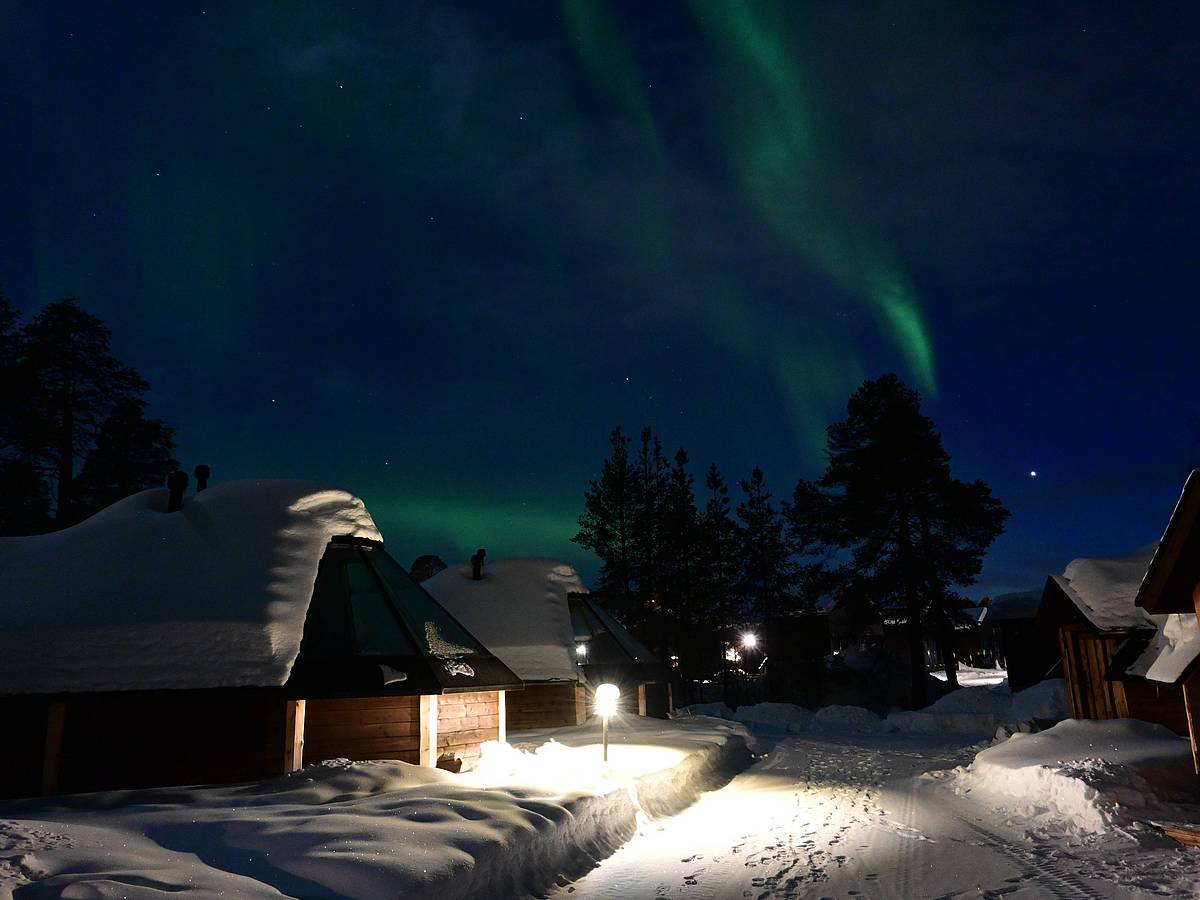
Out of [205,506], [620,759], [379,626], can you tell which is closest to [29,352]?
[205,506]

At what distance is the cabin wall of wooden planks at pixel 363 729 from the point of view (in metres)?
11.1

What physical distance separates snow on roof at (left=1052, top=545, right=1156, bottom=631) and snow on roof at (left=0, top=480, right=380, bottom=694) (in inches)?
591

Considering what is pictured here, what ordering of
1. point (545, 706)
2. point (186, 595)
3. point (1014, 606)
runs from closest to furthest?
point (186, 595)
point (545, 706)
point (1014, 606)

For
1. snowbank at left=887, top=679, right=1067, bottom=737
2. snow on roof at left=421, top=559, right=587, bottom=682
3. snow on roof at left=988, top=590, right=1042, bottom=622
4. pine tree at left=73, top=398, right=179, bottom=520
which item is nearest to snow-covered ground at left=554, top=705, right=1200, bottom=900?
snow on roof at left=421, top=559, right=587, bottom=682

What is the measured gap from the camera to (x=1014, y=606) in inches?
1379

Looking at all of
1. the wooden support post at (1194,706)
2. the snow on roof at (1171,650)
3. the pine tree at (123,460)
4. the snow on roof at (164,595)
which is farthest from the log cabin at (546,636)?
the pine tree at (123,460)

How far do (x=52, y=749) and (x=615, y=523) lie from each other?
116 feet

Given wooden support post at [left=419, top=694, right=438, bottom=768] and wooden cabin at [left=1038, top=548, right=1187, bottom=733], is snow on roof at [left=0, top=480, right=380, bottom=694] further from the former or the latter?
wooden cabin at [left=1038, top=548, right=1187, bottom=733]

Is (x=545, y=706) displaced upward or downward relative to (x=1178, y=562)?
downward

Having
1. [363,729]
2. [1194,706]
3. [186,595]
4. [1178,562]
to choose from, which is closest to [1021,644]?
[1194,706]

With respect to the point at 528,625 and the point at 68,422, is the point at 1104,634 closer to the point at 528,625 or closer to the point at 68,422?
the point at 528,625

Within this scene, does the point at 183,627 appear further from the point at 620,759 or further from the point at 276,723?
the point at 620,759

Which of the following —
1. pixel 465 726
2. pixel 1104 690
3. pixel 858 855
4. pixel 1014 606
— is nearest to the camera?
pixel 858 855

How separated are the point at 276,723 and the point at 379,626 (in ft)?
7.49
